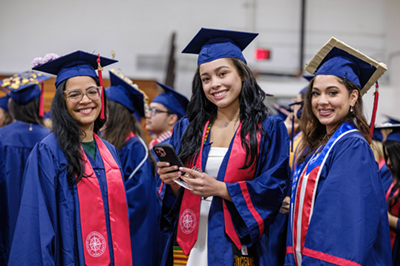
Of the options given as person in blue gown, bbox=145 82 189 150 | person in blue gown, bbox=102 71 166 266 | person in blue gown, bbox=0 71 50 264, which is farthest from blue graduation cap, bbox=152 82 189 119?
person in blue gown, bbox=0 71 50 264

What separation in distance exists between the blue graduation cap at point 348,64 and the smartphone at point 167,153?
941 millimetres

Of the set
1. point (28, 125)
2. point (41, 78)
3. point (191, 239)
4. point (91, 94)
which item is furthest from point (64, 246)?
point (28, 125)

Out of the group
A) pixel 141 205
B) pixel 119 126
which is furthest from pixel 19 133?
pixel 141 205

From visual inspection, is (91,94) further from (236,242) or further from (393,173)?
(393,173)

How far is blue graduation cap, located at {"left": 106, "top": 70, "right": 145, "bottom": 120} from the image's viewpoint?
3.32 meters

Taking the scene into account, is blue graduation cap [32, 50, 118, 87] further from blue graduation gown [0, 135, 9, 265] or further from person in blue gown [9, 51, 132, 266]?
blue graduation gown [0, 135, 9, 265]

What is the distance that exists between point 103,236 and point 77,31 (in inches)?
237

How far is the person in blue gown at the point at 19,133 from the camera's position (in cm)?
344

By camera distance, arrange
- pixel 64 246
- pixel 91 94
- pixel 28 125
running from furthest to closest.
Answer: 1. pixel 28 125
2. pixel 91 94
3. pixel 64 246

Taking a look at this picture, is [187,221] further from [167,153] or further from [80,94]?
[80,94]

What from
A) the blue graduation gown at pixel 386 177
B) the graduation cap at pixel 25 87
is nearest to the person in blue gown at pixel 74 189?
the graduation cap at pixel 25 87

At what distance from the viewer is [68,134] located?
6.47 feet

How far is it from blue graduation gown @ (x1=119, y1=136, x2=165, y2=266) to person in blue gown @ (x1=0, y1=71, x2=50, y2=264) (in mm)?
1037

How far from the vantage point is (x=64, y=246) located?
176 cm
